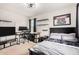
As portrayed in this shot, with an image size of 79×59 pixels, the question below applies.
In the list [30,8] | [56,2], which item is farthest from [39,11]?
[56,2]

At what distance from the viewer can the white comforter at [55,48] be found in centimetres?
143

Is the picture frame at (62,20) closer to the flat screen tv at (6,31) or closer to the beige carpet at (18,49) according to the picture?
the beige carpet at (18,49)

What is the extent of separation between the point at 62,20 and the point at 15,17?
91cm

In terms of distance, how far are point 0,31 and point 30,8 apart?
70cm

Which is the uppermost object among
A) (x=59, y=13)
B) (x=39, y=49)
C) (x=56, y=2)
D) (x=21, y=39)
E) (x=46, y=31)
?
(x=56, y=2)

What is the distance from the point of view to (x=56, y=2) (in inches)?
58.9

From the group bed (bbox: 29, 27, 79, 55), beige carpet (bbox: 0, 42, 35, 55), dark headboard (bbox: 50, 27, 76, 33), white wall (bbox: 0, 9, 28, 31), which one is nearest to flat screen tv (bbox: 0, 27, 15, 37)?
white wall (bbox: 0, 9, 28, 31)

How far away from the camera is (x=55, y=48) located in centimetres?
150

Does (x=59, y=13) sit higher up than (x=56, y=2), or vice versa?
(x=56, y=2)

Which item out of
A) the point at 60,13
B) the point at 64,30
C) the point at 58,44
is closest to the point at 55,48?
the point at 58,44

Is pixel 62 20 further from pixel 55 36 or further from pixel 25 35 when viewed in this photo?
pixel 25 35

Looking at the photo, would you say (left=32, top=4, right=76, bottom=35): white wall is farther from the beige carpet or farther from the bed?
the beige carpet

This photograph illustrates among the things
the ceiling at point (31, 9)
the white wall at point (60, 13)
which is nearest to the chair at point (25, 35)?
A: the white wall at point (60, 13)
